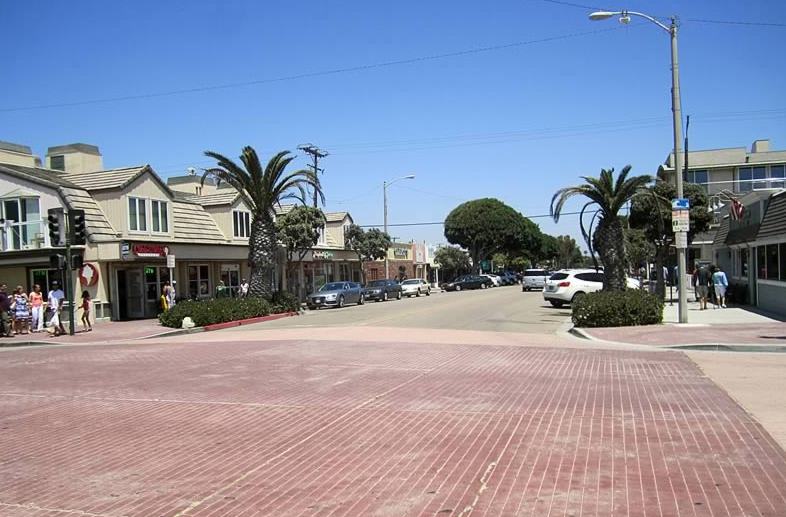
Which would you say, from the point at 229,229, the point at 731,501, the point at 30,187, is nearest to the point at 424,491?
the point at 731,501

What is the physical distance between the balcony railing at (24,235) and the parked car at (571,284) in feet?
71.6

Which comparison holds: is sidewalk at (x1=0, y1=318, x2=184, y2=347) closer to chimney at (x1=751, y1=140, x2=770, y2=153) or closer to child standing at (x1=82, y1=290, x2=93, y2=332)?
child standing at (x1=82, y1=290, x2=93, y2=332)

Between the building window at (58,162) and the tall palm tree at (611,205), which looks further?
the building window at (58,162)

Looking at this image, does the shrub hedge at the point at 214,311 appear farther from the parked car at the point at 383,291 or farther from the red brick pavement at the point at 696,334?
the parked car at the point at 383,291

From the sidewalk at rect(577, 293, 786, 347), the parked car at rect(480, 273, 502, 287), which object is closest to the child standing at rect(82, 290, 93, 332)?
the sidewalk at rect(577, 293, 786, 347)

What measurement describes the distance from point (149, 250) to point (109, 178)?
445 cm

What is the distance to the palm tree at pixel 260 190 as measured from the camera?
27.1 metres

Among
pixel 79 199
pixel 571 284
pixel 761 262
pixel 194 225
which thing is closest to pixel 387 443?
pixel 761 262

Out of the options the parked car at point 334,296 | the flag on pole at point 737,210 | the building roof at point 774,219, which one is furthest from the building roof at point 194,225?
the building roof at point 774,219

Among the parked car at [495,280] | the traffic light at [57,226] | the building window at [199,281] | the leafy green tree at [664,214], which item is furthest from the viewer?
the parked car at [495,280]

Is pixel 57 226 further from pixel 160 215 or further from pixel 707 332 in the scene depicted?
pixel 707 332

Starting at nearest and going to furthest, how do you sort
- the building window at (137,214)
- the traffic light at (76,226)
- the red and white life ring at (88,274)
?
the traffic light at (76,226) < the red and white life ring at (88,274) < the building window at (137,214)

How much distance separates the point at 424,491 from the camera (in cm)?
526

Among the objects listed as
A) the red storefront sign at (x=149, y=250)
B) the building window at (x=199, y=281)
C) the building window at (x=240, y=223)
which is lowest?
the building window at (x=199, y=281)
